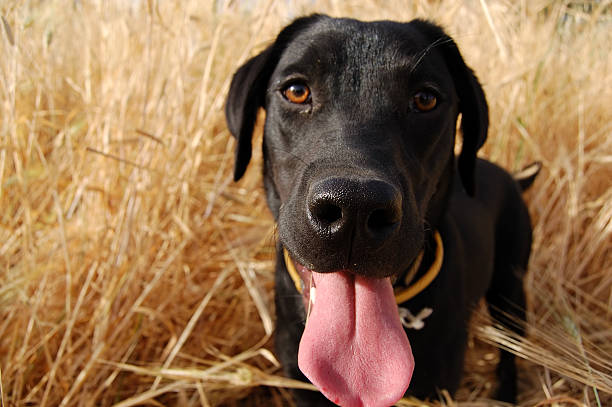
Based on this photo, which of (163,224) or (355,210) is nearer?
(355,210)

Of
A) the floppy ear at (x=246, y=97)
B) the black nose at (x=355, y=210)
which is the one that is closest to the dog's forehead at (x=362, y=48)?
the floppy ear at (x=246, y=97)

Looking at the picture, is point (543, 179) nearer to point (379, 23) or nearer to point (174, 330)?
point (379, 23)

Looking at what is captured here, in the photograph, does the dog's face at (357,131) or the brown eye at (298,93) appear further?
the brown eye at (298,93)

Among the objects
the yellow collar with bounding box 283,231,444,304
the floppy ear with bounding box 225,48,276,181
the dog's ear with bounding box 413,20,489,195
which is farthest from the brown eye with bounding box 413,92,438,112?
the floppy ear with bounding box 225,48,276,181

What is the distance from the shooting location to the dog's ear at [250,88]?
188cm

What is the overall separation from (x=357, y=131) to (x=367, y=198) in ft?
1.31

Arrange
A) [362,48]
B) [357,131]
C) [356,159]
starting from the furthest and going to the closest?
[362,48] < [357,131] < [356,159]

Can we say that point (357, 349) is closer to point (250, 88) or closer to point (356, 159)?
point (356, 159)

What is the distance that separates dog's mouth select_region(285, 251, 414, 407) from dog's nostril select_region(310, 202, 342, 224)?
291 mm

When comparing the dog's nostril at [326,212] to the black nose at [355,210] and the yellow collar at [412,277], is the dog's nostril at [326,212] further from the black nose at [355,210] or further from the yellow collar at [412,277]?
the yellow collar at [412,277]

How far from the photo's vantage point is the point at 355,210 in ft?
3.65

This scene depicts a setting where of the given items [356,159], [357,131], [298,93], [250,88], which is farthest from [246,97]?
[356,159]

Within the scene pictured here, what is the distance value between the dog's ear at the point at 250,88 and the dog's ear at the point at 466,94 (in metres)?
0.47

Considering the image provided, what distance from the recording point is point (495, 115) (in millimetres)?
3348
